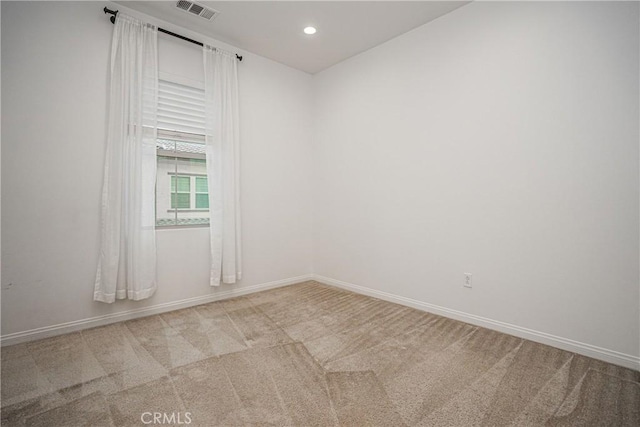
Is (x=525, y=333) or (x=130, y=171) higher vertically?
(x=130, y=171)

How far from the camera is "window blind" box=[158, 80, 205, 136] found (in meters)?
2.96

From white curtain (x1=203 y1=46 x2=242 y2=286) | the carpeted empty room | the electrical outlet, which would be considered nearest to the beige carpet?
the carpeted empty room

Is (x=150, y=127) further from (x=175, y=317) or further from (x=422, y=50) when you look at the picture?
(x=422, y=50)

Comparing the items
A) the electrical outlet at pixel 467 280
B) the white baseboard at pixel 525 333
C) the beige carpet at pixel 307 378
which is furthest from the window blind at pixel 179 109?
the electrical outlet at pixel 467 280

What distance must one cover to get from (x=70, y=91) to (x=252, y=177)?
1.78 m

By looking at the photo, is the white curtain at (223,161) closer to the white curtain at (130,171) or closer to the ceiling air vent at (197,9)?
the ceiling air vent at (197,9)

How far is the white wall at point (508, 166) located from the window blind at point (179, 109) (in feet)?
5.76

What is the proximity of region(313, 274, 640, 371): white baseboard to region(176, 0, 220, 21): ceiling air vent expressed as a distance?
3261 mm

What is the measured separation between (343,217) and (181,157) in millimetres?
1990

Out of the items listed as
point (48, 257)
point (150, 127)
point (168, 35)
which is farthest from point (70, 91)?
point (48, 257)

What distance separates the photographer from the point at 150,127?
2795 millimetres

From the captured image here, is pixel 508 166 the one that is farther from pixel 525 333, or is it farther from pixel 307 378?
pixel 307 378

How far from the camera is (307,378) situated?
6.06ft

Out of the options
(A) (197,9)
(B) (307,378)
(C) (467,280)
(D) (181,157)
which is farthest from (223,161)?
(C) (467,280)
